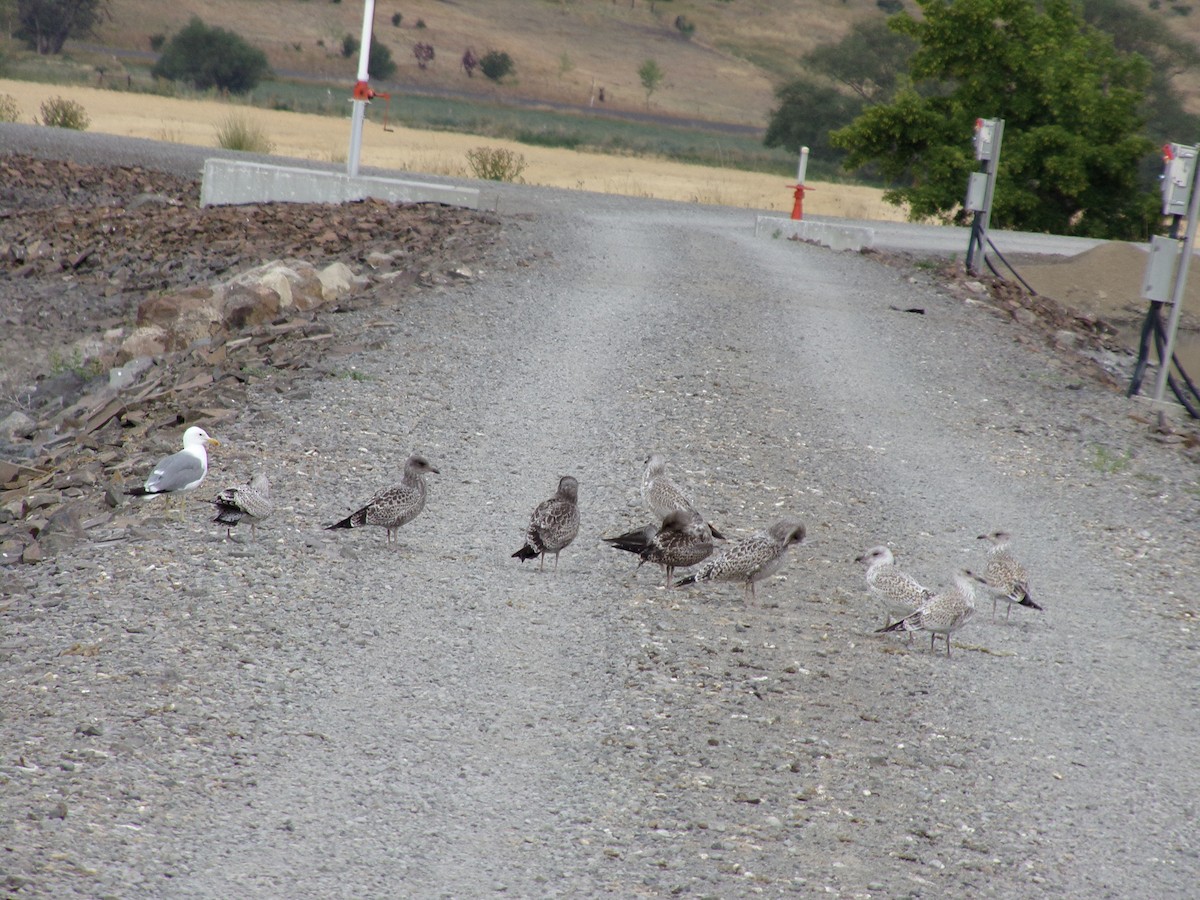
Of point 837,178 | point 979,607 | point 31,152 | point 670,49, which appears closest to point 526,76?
point 670,49

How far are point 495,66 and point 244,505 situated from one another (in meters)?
103

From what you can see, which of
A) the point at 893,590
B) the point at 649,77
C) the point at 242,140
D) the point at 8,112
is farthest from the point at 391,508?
the point at 649,77

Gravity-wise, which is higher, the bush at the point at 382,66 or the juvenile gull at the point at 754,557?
the bush at the point at 382,66

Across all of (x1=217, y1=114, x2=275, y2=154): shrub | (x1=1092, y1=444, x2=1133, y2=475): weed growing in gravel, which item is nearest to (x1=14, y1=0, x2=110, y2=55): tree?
(x1=217, y1=114, x2=275, y2=154): shrub

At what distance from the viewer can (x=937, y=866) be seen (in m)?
4.97

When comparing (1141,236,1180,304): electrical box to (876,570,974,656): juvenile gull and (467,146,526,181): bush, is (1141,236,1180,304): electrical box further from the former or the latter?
(467,146,526,181): bush

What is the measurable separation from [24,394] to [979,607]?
36.4ft

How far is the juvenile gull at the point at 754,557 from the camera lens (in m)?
7.09

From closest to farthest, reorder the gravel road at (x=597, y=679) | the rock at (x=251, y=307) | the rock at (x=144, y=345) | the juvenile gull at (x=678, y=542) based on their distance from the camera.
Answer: the gravel road at (x=597, y=679)
the juvenile gull at (x=678, y=542)
the rock at (x=251, y=307)
the rock at (x=144, y=345)

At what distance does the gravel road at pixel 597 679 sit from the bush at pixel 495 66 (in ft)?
321

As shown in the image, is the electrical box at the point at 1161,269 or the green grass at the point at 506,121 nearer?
the electrical box at the point at 1161,269

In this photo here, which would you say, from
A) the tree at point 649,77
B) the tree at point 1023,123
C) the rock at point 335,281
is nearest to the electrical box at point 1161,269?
the rock at point 335,281

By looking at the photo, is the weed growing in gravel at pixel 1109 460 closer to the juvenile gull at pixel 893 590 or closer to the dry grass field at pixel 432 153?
the juvenile gull at pixel 893 590

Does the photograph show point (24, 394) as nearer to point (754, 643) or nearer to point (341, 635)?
point (341, 635)
